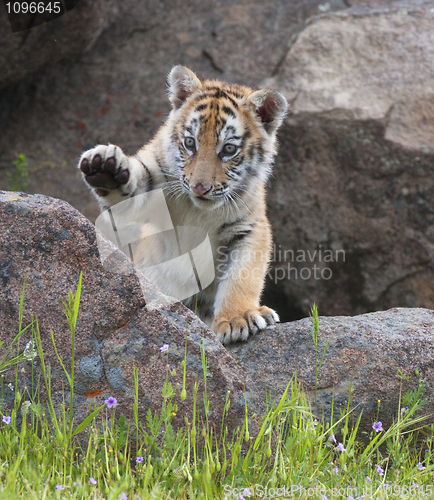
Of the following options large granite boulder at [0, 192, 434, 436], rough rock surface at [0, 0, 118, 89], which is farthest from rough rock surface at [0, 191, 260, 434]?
rough rock surface at [0, 0, 118, 89]

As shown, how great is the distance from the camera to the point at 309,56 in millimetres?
6375

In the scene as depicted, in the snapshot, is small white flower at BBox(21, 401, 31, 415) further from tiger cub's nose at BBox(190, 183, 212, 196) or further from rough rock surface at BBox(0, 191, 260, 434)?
tiger cub's nose at BBox(190, 183, 212, 196)

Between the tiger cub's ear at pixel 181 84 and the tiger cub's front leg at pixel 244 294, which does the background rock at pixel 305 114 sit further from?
the tiger cub's front leg at pixel 244 294

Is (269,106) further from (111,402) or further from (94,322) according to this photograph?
(111,402)

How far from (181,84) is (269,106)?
720 mm

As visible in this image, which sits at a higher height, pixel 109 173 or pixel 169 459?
pixel 109 173

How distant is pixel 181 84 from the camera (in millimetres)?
4512

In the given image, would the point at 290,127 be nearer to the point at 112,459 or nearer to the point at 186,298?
the point at 186,298

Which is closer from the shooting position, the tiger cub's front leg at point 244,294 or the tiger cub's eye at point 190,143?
the tiger cub's front leg at point 244,294

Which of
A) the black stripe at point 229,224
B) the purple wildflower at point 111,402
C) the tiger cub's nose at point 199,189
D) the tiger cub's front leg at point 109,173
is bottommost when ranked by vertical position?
the purple wildflower at point 111,402

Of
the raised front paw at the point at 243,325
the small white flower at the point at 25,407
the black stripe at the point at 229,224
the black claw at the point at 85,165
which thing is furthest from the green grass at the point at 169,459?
the black stripe at the point at 229,224

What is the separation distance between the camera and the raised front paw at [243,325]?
3.48m

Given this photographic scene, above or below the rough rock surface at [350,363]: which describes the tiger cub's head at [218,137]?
above

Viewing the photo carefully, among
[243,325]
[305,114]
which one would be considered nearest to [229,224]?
[243,325]
